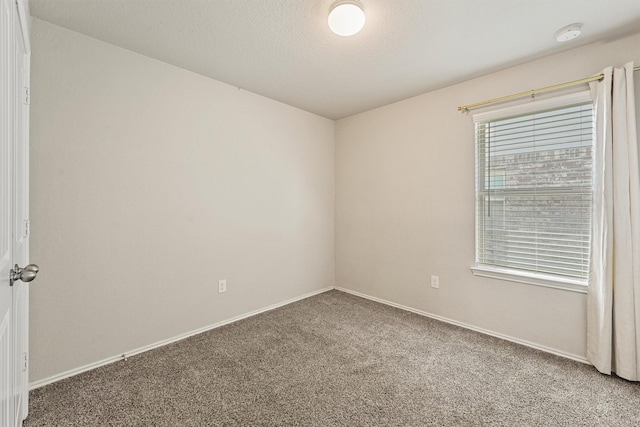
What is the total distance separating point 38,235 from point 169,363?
4.11 ft

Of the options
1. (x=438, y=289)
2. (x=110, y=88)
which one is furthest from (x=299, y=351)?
(x=110, y=88)

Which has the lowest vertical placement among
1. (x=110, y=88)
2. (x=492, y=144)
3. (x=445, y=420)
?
(x=445, y=420)

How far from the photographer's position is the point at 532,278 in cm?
241

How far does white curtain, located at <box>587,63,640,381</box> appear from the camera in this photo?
1.93 m

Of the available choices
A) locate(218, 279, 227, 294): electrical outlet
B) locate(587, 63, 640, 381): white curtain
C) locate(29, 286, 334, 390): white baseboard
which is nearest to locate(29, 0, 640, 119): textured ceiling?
locate(587, 63, 640, 381): white curtain

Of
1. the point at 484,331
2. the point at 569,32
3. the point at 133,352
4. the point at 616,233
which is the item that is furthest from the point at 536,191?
the point at 133,352

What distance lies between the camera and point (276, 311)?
321 cm

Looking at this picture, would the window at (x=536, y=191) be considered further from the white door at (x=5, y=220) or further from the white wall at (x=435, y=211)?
the white door at (x=5, y=220)

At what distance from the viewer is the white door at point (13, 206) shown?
1.02 metres

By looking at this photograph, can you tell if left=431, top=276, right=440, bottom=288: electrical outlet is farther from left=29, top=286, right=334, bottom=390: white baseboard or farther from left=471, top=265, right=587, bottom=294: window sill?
left=29, top=286, right=334, bottom=390: white baseboard

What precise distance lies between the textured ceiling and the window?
52 centimetres

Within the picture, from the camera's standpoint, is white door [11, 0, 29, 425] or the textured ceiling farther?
the textured ceiling

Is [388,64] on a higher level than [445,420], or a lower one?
higher

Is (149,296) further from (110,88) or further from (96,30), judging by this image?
(96,30)
